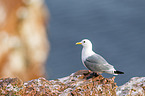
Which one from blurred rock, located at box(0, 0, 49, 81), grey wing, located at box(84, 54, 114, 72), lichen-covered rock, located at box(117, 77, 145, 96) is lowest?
lichen-covered rock, located at box(117, 77, 145, 96)

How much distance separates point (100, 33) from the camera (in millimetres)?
67438

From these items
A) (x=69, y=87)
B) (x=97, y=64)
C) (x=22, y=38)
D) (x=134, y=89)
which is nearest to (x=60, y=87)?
(x=69, y=87)

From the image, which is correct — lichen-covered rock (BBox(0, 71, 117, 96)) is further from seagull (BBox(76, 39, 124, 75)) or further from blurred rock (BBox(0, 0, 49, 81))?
blurred rock (BBox(0, 0, 49, 81))

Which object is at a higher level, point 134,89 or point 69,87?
point 69,87

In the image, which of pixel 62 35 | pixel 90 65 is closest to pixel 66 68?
pixel 62 35

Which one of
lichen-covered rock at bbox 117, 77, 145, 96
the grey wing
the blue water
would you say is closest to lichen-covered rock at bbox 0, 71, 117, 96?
lichen-covered rock at bbox 117, 77, 145, 96

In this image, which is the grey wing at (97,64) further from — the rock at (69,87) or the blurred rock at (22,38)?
the blurred rock at (22,38)

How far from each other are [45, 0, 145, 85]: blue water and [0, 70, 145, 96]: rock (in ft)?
139

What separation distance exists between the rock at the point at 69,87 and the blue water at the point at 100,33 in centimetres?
4225

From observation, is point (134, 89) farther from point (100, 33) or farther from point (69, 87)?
point (100, 33)

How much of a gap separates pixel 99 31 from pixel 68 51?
8624 mm

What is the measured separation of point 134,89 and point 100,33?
2087 inches

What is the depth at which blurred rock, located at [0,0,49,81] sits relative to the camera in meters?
44.9

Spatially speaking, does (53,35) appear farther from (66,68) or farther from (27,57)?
(27,57)
